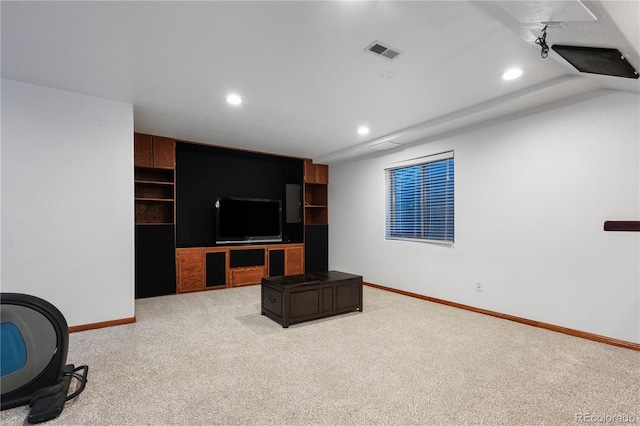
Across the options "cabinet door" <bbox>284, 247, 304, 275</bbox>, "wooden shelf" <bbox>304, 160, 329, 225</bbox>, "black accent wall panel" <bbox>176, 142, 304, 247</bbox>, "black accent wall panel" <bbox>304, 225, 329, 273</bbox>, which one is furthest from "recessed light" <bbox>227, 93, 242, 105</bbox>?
"black accent wall panel" <bbox>304, 225, 329, 273</bbox>

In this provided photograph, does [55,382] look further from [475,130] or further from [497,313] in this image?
[475,130]

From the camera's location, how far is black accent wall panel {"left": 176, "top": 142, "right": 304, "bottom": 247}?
5.67 meters

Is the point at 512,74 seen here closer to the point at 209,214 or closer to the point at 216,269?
the point at 216,269

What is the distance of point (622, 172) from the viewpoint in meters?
2.99

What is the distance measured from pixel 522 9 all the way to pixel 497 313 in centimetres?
330

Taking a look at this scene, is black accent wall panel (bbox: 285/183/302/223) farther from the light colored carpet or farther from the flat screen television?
the light colored carpet

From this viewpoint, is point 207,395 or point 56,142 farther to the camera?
point 56,142

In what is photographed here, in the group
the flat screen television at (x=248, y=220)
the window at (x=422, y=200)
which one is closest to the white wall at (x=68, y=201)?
the flat screen television at (x=248, y=220)

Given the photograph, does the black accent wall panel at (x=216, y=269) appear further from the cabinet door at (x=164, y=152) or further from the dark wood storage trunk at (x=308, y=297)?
the dark wood storage trunk at (x=308, y=297)

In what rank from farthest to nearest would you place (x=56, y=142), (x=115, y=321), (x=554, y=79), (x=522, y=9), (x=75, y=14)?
(x=115, y=321)
(x=56, y=142)
(x=554, y=79)
(x=75, y=14)
(x=522, y=9)

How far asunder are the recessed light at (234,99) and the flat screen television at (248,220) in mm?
2421

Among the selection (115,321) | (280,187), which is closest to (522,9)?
(115,321)

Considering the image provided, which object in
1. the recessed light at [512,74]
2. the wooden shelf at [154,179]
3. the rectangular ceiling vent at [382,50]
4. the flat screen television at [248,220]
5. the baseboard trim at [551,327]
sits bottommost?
the baseboard trim at [551,327]

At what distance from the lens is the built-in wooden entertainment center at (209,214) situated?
16.3 feet
